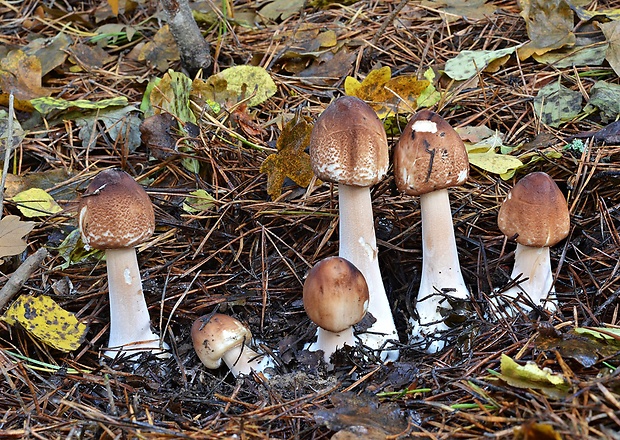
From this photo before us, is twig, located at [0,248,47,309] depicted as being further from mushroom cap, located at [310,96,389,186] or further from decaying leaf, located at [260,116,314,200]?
mushroom cap, located at [310,96,389,186]

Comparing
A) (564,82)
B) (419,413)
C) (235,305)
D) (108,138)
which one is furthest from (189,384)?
(564,82)

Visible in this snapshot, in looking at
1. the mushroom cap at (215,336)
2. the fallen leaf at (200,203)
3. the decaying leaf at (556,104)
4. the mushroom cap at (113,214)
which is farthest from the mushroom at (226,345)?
the decaying leaf at (556,104)

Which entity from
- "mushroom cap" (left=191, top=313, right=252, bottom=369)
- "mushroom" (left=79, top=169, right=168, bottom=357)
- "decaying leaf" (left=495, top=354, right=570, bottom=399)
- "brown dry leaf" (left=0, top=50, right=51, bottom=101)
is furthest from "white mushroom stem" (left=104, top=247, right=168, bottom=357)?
"brown dry leaf" (left=0, top=50, right=51, bottom=101)

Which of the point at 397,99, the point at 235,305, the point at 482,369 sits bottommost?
the point at 235,305

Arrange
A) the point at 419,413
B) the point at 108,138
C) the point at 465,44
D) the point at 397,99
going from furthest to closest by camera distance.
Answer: the point at 465,44 → the point at 108,138 → the point at 397,99 → the point at 419,413

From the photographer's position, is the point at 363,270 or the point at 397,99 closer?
the point at 363,270

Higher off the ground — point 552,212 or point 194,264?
point 552,212

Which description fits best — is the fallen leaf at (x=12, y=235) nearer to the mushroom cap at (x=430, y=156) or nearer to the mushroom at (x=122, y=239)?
the mushroom at (x=122, y=239)

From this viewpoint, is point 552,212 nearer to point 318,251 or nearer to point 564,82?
point 318,251
